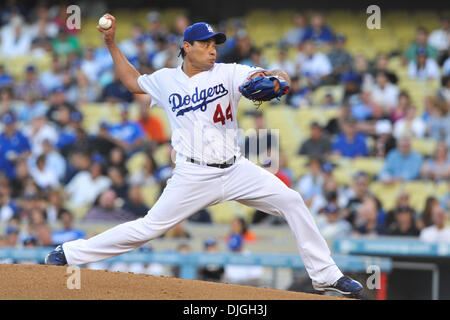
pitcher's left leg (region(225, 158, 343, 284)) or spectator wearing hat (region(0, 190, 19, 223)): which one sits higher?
pitcher's left leg (region(225, 158, 343, 284))

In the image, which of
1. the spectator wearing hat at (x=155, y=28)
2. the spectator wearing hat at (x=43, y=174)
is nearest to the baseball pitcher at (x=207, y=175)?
the spectator wearing hat at (x=43, y=174)

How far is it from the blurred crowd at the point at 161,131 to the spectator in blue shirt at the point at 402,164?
0.01 m

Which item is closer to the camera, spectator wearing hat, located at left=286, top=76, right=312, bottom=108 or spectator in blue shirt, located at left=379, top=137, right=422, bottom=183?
spectator in blue shirt, located at left=379, top=137, right=422, bottom=183

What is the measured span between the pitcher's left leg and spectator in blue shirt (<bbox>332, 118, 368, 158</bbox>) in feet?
18.4

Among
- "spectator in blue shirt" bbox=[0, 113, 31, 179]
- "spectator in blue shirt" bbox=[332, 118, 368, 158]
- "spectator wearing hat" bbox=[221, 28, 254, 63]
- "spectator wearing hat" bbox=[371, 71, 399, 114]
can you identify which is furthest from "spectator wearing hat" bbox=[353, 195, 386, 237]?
"spectator in blue shirt" bbox=[0, 113, 31, 179]

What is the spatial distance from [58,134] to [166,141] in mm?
1740

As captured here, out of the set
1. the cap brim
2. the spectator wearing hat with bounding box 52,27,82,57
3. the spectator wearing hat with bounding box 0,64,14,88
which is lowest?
the cap brim

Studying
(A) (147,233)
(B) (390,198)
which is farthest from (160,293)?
(B) (390,198)

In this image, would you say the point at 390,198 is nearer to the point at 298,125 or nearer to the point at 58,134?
the point at 298,125

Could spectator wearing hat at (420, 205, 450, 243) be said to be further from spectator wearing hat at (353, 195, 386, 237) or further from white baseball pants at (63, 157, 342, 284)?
white baseball pants at (63, 157, 342, 284)

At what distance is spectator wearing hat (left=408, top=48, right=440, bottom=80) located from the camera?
12.3 metres

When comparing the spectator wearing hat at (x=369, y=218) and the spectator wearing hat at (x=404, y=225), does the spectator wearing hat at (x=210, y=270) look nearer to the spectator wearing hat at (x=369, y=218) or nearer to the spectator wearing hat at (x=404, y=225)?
the spectator wearing hat at (x=369, y=218)

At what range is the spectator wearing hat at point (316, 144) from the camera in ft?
36.0

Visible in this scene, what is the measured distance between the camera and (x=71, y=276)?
17.9 ft
